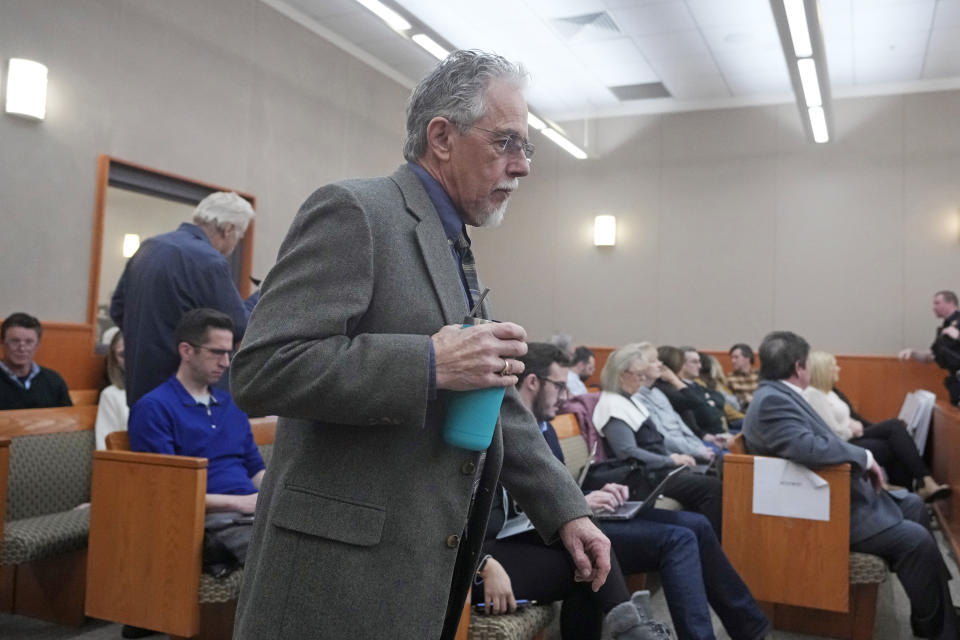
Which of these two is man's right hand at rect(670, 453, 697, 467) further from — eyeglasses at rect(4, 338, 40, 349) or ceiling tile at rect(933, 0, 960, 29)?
ceiling tile at rect(933, 0, 960, 29)

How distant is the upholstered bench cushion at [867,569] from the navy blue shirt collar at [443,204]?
2689 mm

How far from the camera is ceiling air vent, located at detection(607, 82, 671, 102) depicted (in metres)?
8.44

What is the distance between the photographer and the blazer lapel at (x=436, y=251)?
1106 millimetres

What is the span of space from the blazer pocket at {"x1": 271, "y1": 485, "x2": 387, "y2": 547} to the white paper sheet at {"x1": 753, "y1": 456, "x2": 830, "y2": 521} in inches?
103

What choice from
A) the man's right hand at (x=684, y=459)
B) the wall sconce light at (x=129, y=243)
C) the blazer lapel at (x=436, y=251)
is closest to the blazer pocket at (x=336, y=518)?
the blazer lapel at (x=436, y=251)

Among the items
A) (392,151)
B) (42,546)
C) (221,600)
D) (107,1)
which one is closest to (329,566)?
(221,600)

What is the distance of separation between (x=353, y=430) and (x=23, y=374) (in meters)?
3.83

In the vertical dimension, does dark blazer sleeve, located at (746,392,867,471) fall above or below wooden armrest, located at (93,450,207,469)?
above

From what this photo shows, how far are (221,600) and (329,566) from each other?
5.45 ft

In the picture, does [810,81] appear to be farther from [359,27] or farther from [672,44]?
Answer: [359,27]

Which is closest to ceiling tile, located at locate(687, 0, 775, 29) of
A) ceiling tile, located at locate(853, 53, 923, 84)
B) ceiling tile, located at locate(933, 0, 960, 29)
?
ceiling tile, located at locate(933, 0, 960, 29)

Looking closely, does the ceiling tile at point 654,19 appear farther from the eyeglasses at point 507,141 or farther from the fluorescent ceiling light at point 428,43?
the eyeglasses at point 507,141

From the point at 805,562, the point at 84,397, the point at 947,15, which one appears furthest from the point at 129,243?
the point at 947,15

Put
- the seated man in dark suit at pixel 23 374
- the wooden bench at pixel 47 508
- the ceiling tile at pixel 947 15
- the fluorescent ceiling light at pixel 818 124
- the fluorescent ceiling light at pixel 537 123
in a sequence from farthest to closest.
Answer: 1. the fluorescent ceiling light at pixel 537 123
2. the fluorescent ceiling light at pixel 818 124
3. the ceiling tile at pixel 947 15
4. the seated man in dark suit at pixel 23 374
5. the wooden bench at pixel 47 508
